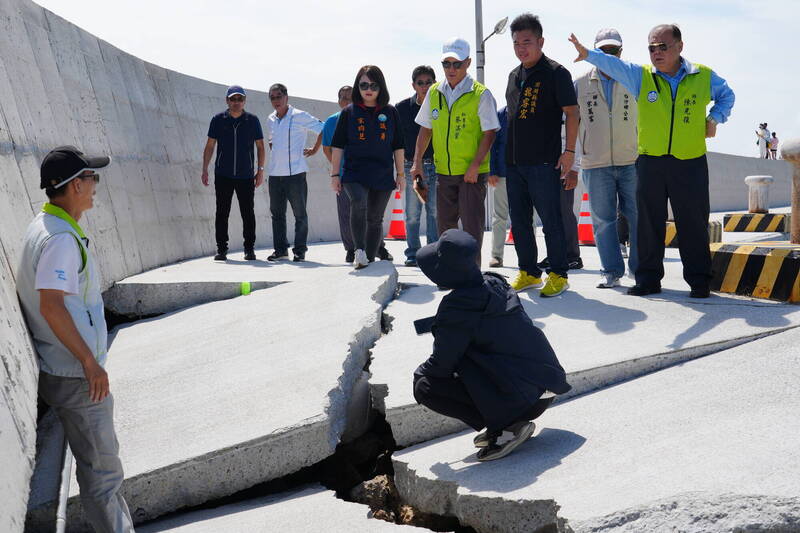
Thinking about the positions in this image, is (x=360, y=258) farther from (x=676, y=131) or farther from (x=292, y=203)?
(x=676, y=131)

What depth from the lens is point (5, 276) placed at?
347 centimetres

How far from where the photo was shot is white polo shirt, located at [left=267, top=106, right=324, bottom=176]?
8375 millimetres

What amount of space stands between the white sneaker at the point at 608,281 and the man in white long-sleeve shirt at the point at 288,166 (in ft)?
11.7

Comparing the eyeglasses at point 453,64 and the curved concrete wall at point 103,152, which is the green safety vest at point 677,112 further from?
the curved concrete wall at point 103,152

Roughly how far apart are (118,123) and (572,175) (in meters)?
4.58

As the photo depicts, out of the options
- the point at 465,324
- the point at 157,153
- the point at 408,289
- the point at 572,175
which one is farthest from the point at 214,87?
the point at 465,324

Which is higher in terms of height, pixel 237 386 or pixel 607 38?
pixel 607 38

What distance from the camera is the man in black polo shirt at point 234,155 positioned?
8.37 meters

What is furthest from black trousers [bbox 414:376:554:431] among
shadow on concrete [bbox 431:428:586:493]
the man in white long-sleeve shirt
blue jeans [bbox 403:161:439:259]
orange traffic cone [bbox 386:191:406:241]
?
orange traffic cone [bbox 386:191:406:241]

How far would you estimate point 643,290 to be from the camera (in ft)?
18.1

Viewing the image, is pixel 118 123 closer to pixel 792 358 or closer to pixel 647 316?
pixel 647 316

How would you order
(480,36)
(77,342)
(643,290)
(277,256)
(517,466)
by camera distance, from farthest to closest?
(480,36), (277,256), (643,290), (517,466), (77,342)

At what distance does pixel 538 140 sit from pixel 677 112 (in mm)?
934

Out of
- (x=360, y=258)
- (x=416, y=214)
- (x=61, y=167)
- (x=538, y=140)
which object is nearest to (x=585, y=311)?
(x=538, y=140)
